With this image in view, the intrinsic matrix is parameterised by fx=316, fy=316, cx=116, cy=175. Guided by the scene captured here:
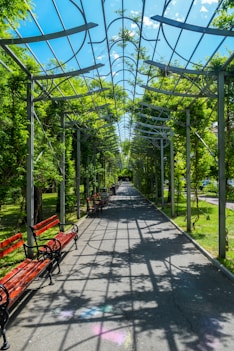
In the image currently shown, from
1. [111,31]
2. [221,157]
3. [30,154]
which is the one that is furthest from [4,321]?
[111,31]

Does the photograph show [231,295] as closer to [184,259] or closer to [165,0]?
[184,259]

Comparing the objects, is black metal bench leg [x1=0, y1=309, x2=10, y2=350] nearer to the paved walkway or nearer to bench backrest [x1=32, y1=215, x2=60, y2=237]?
the paved walkway

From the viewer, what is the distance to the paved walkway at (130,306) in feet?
12.1

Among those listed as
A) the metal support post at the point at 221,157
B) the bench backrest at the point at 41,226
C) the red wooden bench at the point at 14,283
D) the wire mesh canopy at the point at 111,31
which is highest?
the wire mesh canopy at the point at 111,31

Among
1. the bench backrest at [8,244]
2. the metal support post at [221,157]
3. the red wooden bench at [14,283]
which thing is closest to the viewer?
the red wooden bench at [14,283]

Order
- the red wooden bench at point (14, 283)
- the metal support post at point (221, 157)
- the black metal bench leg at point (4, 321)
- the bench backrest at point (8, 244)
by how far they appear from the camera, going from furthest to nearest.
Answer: the metal support post at point (221, 157)
the bench backrest at point (8, 244)
the red wooden bench at point (14, 283)
the black metal bench leg at point (4, 321)

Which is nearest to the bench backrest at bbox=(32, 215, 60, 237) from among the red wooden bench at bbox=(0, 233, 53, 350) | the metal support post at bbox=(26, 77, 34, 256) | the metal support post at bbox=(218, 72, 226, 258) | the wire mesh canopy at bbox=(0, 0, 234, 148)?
the metal support post at bbox=(26, 77, 34, 256)

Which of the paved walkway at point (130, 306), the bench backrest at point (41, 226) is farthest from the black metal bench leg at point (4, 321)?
the bench backrest at point (41, 226)

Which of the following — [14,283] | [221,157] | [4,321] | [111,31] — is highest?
[111,31]

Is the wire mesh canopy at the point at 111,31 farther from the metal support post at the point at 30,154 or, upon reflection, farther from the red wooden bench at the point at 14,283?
the red wooden bench at the point at 14,283

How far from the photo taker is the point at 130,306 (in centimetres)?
469

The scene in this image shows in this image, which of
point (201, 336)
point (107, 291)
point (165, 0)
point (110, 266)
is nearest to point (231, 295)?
point (201, 336)

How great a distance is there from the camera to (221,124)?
718cm

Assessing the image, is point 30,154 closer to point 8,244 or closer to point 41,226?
point 41,226
